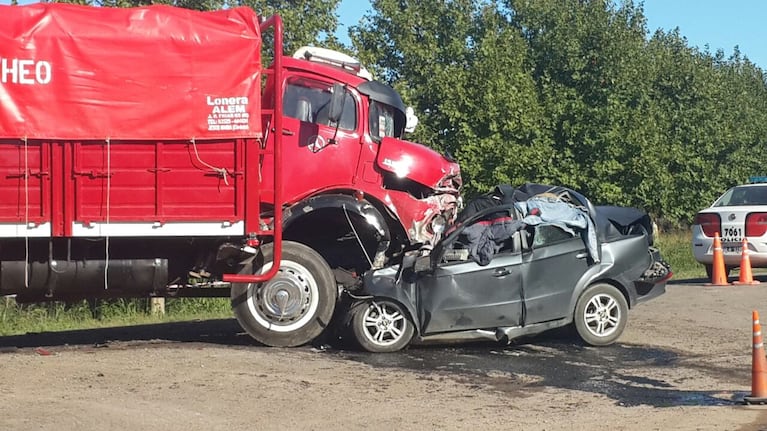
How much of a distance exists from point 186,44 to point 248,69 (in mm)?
683

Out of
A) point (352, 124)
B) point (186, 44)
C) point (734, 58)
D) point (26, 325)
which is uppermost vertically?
point (734, 58)

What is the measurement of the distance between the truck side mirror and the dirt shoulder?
8.58ft

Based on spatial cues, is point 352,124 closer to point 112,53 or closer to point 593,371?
point 112,53

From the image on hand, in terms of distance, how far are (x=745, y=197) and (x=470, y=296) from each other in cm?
1065

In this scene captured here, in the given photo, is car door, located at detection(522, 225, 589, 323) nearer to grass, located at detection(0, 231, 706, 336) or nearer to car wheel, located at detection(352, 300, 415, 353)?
car wheel, located at detection(352, 300, 415, 353)

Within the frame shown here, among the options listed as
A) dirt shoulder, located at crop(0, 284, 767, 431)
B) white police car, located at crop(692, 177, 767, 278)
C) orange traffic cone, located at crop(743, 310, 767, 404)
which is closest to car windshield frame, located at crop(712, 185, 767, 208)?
white police car, located at crop(692, 177, 767, 278)

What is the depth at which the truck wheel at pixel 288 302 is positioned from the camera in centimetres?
1098

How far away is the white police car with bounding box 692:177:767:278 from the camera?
59.8 ft

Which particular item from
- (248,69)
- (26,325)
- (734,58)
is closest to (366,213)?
(248,69)

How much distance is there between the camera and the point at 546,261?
11.2 meters

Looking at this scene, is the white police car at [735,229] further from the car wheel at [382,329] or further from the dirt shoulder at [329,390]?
the car wheel at [382,329]

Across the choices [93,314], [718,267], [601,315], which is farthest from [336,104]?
[718,267]

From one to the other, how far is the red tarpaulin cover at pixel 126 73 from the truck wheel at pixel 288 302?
1.64 meters

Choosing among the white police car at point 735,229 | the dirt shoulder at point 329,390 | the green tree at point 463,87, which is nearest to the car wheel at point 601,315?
the dirt shoulder at point 329,390
